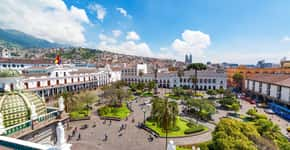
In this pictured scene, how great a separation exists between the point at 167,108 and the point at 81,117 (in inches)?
825

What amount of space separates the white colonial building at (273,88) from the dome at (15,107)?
47.7 metres

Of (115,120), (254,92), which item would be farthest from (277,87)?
(115,120)

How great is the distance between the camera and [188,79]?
66.3 metres

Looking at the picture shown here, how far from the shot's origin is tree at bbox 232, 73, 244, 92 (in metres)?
60.5

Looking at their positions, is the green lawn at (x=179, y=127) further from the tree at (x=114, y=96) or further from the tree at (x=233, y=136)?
the tree at (x=114, y=96)

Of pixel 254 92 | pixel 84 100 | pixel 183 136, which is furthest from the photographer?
pixel 254 92

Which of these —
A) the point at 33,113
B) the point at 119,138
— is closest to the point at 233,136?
the point at 119,138

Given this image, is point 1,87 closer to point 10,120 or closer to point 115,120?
point 10,120

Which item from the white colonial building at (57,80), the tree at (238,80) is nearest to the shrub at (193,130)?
the white colonial building at (57,80)

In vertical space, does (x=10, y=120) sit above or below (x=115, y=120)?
above

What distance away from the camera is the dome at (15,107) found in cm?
857

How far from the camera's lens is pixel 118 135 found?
23734mm

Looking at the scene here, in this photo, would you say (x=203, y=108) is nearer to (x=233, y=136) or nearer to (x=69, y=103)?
(x=233, y=136)

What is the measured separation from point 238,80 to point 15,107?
232ft
